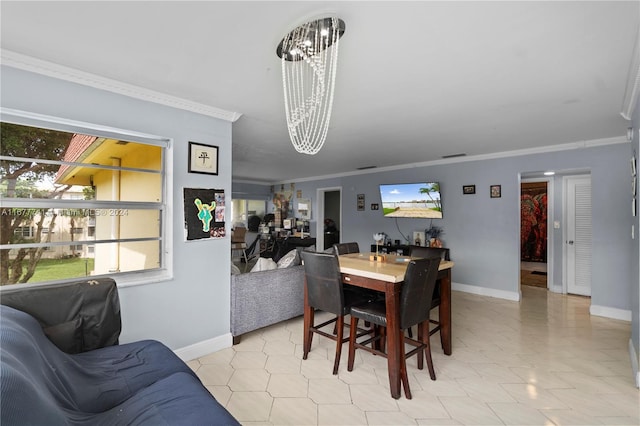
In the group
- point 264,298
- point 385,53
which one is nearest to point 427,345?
point 264,298

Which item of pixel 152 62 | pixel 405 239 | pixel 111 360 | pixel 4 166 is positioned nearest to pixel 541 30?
pixel 152 62

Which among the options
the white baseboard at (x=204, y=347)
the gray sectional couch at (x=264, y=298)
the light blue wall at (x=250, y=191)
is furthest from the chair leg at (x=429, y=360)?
the light blue wall at (x=250, y=191)

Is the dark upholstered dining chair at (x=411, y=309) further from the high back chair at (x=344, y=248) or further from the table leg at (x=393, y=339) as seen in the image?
the high back chair at (x=344, y=248)

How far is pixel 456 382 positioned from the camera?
236 centimetres

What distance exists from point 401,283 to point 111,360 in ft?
6.22

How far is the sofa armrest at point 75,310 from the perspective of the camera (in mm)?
1669

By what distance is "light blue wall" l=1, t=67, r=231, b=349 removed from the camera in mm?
2045

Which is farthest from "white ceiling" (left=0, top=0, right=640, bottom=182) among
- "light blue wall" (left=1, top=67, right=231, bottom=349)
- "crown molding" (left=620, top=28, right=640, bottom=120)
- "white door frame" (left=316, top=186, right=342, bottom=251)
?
"white door frame" (left=316, top=186, right=342, bottom=251)

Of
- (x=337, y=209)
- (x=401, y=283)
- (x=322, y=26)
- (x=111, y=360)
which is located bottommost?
(x=111, y=360)

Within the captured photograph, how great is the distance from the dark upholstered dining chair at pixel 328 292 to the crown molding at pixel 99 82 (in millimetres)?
1635

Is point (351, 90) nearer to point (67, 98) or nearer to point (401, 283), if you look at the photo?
point (401, 283)

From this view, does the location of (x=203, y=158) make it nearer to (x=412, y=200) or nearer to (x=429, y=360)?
(x=429, y=360)

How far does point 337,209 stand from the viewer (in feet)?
31.7

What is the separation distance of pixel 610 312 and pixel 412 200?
303cm
